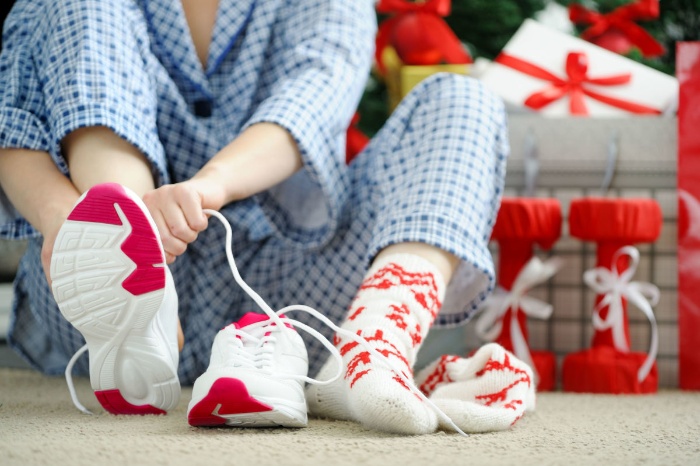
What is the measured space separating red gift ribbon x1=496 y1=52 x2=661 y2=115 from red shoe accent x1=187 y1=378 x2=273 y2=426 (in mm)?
714

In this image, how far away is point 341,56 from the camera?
919 mm

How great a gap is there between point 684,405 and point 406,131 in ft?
1.33

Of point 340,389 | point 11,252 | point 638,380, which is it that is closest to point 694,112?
point 638,380

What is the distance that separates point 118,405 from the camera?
687mm

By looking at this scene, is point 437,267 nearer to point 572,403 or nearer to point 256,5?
point 572,403

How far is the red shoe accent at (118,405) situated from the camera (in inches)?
26.5

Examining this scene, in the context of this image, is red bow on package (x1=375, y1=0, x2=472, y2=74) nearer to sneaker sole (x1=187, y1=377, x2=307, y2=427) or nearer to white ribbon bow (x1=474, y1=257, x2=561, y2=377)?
white ribbon bow (x1=474, y1=257, x2=561, y2=377)

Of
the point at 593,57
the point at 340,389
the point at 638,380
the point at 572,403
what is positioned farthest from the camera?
the point at 593,57

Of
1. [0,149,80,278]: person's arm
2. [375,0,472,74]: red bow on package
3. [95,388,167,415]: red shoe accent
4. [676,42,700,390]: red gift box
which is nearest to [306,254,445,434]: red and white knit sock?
[95,388,167,415]: red shoe accent

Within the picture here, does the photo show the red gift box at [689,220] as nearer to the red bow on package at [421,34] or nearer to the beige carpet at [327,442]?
the beige carpet at [327,442]

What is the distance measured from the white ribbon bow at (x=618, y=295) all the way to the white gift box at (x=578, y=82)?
0.24 meters

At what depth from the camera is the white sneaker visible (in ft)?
1.96

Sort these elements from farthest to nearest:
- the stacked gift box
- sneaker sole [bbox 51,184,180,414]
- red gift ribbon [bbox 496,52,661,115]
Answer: red gift ribbon [bbox 496,52,661,115], the stacked gift box, sneaker sole [bbox 51,184,180,414]

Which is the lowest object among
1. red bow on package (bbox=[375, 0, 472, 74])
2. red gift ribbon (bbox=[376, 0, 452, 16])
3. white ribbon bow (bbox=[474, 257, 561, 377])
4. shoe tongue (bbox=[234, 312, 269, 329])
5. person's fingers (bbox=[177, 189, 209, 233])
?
white ribbon bow (bbox=[474, 257, 561, 377])
